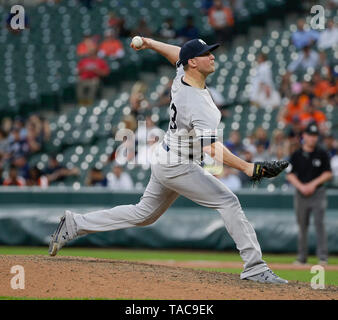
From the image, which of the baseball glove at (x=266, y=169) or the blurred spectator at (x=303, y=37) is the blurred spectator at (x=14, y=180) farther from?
the baseball glove at (x=266, y=169)

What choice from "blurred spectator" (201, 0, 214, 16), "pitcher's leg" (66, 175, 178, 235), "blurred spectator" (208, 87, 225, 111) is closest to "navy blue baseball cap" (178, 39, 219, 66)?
"pitcher's leg" (66, 175, 178, 235)

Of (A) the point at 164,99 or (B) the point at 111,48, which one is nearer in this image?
(A) the point at 164,99

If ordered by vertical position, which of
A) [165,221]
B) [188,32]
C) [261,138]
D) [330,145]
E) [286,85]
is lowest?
[165,221]

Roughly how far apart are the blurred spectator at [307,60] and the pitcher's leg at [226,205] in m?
9.16

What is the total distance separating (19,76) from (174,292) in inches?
529

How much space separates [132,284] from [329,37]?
10665 millimetres

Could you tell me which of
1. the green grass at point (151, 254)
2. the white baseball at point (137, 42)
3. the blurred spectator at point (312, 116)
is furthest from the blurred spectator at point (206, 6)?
the white baseball at point (137, 42)

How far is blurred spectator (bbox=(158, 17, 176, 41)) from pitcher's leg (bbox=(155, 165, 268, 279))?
439 inches

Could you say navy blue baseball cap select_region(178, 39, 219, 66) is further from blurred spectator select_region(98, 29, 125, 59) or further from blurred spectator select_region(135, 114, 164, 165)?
blurred spectator select_region(98, 29, 125, 59)

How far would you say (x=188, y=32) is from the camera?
55.4ft

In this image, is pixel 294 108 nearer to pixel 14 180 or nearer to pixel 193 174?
pixel 14 180

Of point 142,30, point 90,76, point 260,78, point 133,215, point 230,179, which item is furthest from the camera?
point 142,30

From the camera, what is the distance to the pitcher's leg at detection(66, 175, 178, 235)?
6566 millimetres

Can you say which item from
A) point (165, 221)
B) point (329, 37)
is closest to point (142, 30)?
point (329, 37)
